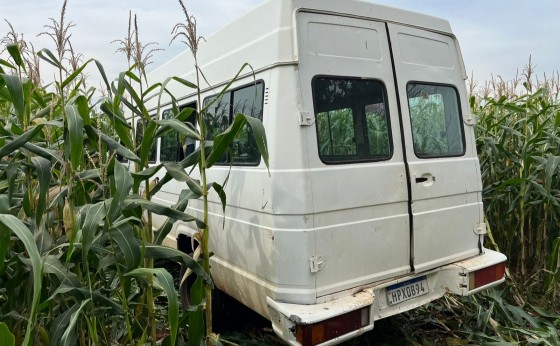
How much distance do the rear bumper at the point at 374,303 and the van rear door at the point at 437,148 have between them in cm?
10

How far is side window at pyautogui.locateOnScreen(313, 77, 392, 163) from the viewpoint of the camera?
8.93ft

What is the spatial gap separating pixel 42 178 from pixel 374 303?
2.04 meters

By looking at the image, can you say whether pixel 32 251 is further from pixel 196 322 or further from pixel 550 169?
pixel 550 169

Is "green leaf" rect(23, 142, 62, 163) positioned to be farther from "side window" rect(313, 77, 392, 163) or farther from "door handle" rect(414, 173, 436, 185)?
"door handle" rect(414, 173, 436, 185)

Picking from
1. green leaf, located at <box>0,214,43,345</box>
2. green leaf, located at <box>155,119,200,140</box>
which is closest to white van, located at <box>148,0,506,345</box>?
green leaf, located at <box>155,119,200,140</box>

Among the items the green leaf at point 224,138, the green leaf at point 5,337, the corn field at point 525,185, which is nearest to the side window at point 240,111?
the green leaf at point 224,138

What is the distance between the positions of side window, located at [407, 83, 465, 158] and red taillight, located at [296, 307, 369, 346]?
A: 1.22m

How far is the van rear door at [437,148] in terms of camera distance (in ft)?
9.98

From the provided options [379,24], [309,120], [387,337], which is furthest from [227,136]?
[387,337]

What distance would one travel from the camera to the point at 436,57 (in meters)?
3.30

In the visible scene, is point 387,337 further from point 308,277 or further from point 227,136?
point 227,136

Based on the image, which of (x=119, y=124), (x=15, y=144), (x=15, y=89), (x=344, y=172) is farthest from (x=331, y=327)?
(x=15, y=89)

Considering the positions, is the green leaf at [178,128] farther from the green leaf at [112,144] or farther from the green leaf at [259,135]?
the green leaf at [259,135]

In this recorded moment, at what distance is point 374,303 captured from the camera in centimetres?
278
